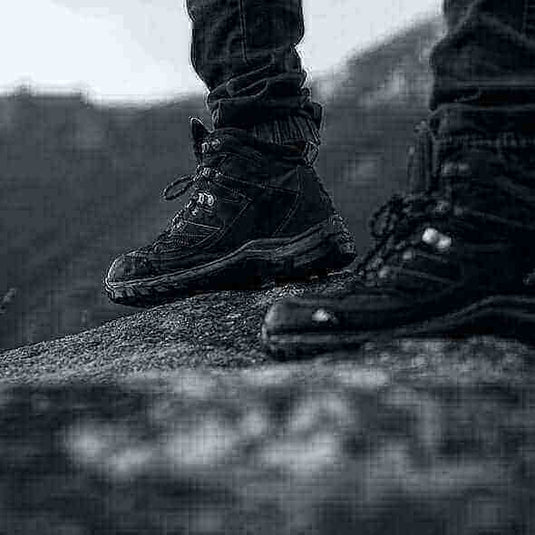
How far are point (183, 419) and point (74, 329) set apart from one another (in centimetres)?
355

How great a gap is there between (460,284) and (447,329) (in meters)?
0.06

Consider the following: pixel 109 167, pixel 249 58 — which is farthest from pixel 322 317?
pixel 109 167

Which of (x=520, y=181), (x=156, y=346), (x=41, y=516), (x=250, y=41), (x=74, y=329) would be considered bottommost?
(x=74, y=329)

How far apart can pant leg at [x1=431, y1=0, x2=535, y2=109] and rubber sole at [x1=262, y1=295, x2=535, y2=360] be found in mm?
241

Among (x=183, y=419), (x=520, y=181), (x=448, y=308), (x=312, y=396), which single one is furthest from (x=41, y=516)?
(x=520, y=181)

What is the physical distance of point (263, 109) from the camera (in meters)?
1.35

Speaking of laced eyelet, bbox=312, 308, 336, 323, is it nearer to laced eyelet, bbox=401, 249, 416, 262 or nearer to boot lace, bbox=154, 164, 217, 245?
laced eyelet, bbox=401, 249, 416, 262

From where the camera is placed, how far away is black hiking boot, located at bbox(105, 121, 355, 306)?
136 cm

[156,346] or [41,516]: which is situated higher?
[41,516]

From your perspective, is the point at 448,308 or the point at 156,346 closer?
the point at 448,308

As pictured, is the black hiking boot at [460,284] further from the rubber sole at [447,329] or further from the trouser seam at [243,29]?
the trouser seam at [243,29]

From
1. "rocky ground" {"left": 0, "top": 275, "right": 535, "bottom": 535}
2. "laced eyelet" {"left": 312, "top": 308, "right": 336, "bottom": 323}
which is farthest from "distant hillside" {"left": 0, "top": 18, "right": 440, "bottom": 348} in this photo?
"rocky ground" {"left": 0, "top": 275, "right": 535, "bottom": 535}

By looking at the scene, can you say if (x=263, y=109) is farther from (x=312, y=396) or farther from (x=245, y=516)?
(x=245, y=516)

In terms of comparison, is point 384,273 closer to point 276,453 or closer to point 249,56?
point 276,453
